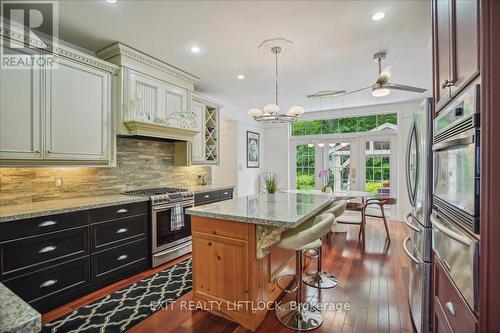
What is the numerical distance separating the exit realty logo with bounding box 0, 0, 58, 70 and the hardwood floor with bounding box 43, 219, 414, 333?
88.0 inches

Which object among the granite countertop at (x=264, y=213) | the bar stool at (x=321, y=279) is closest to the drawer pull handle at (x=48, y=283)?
the granite countertop at (x=264, y=213)

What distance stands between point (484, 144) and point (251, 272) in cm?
156

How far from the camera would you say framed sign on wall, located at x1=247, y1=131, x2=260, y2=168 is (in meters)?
6.49

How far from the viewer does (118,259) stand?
267 cm

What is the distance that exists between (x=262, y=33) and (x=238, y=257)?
2203mm

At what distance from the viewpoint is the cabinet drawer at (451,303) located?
0.98 metres

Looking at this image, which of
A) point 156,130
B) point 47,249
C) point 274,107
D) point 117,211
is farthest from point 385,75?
point 47,249

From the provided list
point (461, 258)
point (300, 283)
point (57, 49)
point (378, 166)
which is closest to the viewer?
point (461, 258)

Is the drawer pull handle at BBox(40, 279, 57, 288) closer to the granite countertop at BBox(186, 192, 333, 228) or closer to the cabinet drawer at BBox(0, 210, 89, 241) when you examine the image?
the cabinet drawer at BBox(0, 210, 89, 241)

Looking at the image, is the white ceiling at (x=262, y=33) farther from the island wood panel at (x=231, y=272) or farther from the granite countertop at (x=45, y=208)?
the island wood panel at (x=231, y=272)

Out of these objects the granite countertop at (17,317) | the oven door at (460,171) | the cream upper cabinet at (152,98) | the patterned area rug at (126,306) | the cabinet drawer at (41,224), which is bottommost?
the patterned area rug at (126,306)

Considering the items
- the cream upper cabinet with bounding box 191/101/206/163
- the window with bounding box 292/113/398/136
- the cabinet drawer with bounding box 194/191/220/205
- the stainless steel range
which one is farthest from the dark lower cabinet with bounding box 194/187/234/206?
the window with bounding box 292/113/398/136

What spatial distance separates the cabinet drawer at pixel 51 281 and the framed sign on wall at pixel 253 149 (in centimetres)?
450

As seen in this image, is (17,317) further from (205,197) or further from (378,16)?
(205,197)
